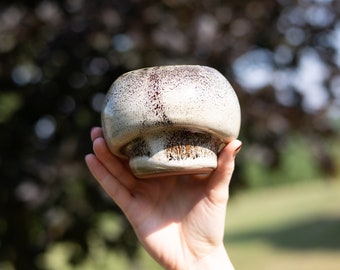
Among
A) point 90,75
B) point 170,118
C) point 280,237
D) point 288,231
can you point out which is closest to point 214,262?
point 170,118

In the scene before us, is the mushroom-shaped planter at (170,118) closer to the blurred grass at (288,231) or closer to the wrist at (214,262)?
the wrist at (214,262)

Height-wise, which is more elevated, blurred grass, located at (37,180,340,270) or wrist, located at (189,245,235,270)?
wrist, located at (189,245,235,270)

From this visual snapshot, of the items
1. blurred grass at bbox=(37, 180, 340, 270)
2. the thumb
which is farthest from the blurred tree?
the thumb

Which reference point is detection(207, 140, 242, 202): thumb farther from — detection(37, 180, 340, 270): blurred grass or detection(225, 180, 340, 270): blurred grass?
detection(225, 180, 340, 270): blurred grass

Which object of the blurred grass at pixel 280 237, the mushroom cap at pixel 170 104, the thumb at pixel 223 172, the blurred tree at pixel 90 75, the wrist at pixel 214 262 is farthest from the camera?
the blurred grass at pixel 280 237

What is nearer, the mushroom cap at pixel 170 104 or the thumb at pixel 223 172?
the mushroom cap at pixel 170 104

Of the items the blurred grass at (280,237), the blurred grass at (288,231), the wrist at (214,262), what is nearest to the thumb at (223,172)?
the wrist at (214,262)

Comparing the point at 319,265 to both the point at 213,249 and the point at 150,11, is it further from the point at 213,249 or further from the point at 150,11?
the point at 213,249

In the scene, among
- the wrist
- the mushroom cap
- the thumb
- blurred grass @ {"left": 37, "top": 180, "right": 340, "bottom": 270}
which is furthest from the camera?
blurred grass @ {"left": 37, "top": 180, "right": 340, "bottom": 270}
